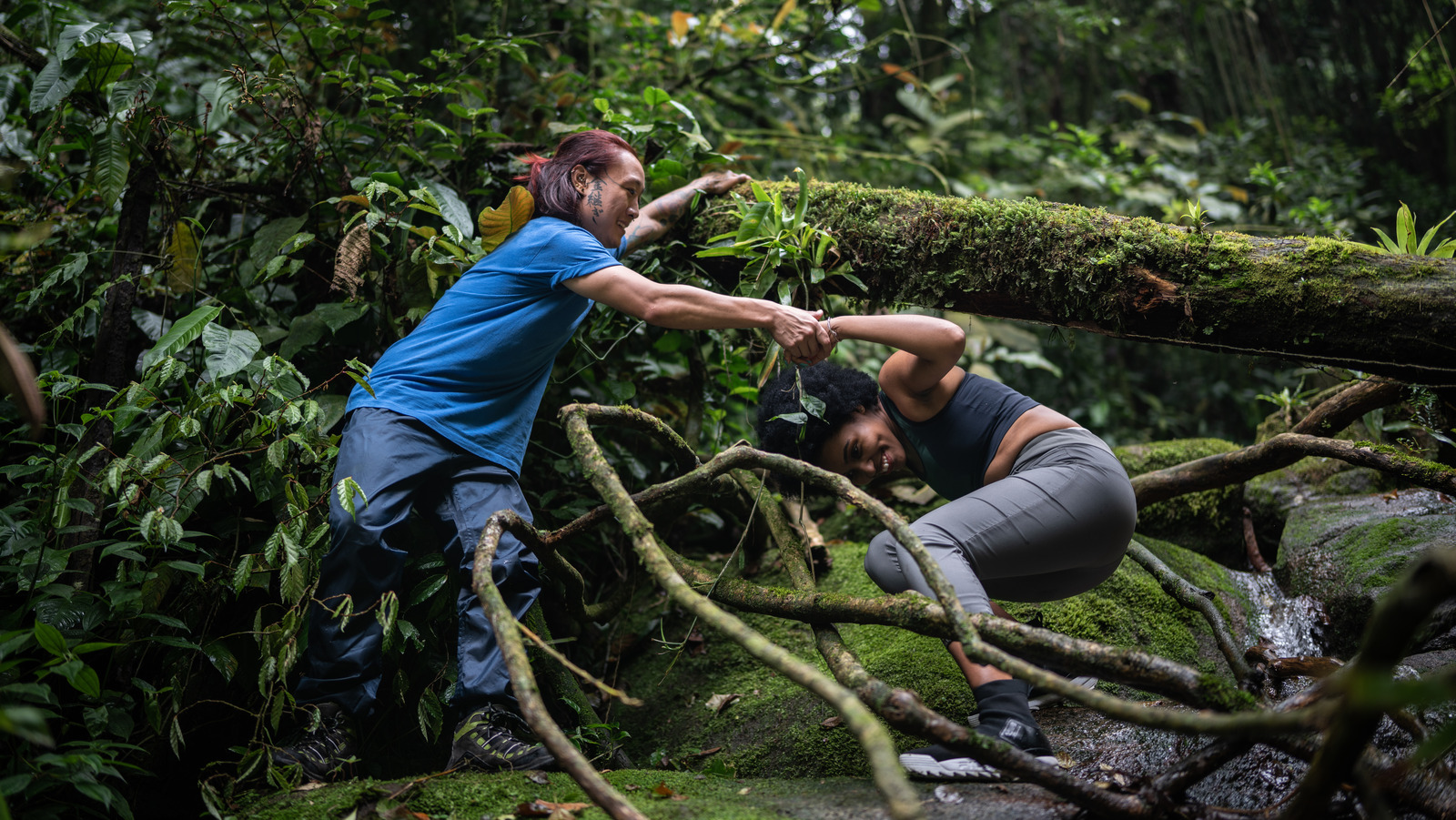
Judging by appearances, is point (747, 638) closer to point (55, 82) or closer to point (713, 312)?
point (713, 312)

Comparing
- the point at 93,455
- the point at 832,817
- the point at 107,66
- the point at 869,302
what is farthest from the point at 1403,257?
the point at 107,66

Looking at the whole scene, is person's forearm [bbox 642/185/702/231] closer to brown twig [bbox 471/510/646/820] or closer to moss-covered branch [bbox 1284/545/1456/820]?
brown twig [bbox 471/510/646/820]

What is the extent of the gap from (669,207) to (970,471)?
5.47ft

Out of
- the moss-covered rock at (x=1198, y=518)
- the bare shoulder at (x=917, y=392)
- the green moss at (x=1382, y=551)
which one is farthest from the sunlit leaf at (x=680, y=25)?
the green moss at (x=1382, y=551)

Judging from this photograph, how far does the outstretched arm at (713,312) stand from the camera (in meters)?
2.47

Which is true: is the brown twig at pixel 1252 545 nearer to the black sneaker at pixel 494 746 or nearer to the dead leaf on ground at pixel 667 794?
the dead leaf on ground at pixel 667 794

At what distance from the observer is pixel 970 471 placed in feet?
9.12

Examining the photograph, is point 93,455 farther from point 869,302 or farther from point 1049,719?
point 1049,719

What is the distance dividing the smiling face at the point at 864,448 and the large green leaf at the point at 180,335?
A: 217 centimetres

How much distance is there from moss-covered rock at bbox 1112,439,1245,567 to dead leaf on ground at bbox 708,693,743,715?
2.36 meters

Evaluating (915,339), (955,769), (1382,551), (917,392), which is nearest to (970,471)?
(917,392)

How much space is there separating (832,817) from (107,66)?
11.8ft

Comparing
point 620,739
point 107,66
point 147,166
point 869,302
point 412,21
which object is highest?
point 412,21

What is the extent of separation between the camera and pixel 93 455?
2.70 metres
